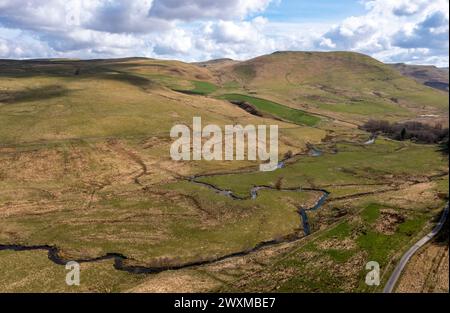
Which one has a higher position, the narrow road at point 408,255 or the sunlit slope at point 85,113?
the sunlit slope at point 85,113

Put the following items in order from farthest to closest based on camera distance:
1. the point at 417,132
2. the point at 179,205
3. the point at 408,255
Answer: the point at 417,132 → the point at 179,205 → the point at 408,255

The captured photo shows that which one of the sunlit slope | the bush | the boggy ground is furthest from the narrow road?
the bush

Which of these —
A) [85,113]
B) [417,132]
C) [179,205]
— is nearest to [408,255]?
[179,205]

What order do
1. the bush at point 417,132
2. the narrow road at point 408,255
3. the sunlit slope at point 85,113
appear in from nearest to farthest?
the narrow road at point 408,255
the sunlit slope at point 85,113
the bush at point 417,132

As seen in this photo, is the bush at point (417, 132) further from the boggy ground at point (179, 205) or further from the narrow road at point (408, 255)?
the narrow road at point (408, 255)

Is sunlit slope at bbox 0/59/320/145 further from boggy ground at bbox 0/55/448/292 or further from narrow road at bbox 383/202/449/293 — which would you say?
narrow road at bbox 383/202/449/293

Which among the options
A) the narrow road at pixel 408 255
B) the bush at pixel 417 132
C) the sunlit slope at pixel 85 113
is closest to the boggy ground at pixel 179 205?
the sunlit slope at pixel 85 113

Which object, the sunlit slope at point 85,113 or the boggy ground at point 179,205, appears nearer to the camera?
the boggy ground at point 179,205

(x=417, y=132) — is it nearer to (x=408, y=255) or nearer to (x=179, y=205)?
(x=179, y=205)
